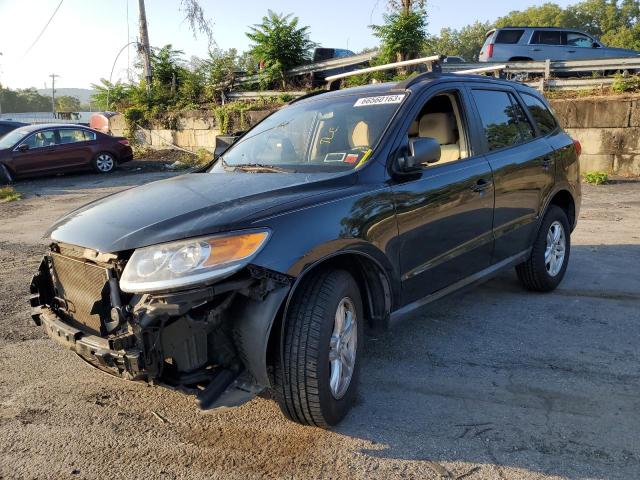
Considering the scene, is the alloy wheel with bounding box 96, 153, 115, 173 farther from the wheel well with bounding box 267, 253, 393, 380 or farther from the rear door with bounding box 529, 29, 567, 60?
the wheel well with bounding box 267, 253, 393, 380

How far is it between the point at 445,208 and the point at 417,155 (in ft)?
1.66

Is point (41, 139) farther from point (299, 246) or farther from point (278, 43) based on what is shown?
point (299, 246)

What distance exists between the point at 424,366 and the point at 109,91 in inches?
843

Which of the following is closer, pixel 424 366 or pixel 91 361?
pixel 91 361

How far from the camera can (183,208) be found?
2.71m

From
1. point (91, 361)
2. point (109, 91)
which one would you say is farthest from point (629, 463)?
point (109, 91)

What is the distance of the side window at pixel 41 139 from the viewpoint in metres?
14.3

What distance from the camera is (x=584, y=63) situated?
12.8 meters

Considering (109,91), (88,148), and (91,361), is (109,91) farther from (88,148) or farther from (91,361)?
(91,361)

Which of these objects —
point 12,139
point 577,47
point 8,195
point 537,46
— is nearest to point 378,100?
point 8,195

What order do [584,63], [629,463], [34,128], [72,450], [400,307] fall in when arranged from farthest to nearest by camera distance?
1. [34,128]
2. [584,63]
3. [400,307]
4. [72,450]
5. [629,463]

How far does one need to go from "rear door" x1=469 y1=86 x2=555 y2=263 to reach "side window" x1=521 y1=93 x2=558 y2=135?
0.16 metres

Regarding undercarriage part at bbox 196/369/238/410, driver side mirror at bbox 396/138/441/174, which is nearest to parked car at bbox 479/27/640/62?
driver side mirror at bbox 396/138/441/174

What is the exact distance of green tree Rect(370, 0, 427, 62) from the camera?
47.6 feet
